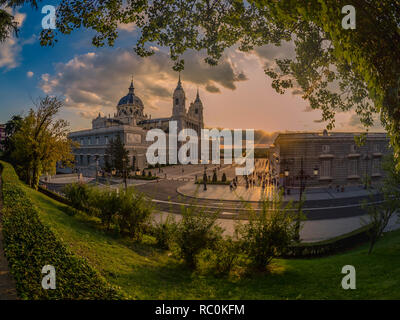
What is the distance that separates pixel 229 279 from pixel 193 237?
1629 millimetres

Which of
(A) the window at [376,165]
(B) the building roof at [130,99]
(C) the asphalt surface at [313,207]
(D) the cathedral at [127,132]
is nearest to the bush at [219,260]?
(C) the asphalt surface at [313,207]

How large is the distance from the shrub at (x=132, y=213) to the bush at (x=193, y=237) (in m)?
3.18

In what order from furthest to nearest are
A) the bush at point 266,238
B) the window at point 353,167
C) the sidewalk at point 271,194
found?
the window at point 353,167 → the sidewalk at point 271,194 → the bush at point 266,238

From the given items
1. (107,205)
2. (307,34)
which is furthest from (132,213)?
(307,34)

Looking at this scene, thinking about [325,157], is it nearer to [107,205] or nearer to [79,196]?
[107,205]

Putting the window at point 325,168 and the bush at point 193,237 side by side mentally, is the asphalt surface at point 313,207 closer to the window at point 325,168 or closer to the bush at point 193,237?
the window at point 325,168

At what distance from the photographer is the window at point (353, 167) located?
105ft

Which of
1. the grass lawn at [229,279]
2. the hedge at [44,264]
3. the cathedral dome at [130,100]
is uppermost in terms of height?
the cathedral dome at [130,100]

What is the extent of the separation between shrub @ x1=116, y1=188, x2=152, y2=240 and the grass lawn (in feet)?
5.55

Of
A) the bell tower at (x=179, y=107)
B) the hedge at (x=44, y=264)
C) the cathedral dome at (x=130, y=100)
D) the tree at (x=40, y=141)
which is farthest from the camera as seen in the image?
the cathedral dome at (x=130, y=100)

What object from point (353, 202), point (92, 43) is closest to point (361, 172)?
point (353, 202)

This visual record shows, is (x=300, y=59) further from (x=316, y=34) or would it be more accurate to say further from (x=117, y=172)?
(x=117, y=172)

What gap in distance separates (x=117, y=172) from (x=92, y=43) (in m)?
42.3

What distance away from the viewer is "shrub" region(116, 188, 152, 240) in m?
9.47
